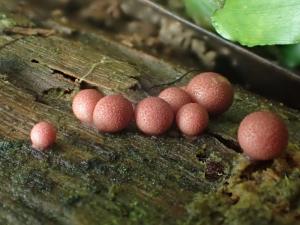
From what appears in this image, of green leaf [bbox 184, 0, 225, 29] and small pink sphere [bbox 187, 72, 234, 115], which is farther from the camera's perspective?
green leaf [bbox 184, 0, 225, 29]

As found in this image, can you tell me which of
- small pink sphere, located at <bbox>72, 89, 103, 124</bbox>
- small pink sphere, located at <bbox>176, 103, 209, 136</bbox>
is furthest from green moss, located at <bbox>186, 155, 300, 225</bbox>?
small pink sphere, located at <bbox>72, 89, 103, 124</bbox>

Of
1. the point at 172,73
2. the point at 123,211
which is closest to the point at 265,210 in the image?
the point at 123,211

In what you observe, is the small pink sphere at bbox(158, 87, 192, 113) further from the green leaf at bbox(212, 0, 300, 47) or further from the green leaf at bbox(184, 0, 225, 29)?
the green leaf at bbox(184, 0, 225, 29)

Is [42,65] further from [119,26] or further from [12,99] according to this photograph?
[119,26]

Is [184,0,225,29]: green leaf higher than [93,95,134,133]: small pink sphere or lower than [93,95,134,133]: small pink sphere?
higher

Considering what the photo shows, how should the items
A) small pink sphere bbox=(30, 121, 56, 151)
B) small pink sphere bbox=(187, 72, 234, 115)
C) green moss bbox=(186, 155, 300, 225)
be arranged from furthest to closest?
1. small pink sphere bbox=(187, 72, 234, 115)
2. small pink sphere bbox=(30, 121, 56, 151)
3. green moss bbox=(186, 155, 300, 225)

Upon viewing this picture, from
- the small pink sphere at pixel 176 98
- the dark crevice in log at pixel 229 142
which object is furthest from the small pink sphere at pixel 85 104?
the dark crevice in log at pixel 229 142
